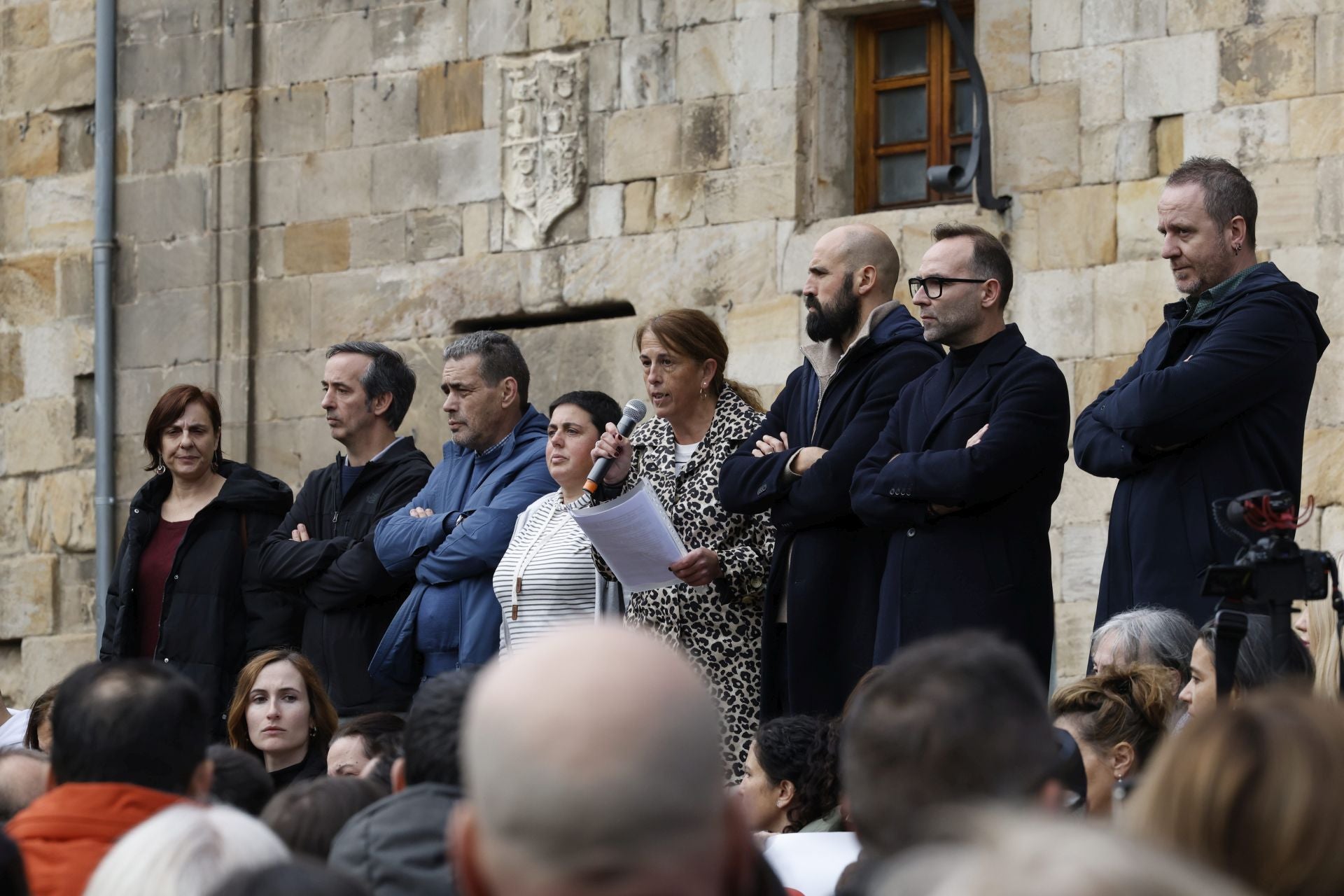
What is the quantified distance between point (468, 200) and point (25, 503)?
319cm

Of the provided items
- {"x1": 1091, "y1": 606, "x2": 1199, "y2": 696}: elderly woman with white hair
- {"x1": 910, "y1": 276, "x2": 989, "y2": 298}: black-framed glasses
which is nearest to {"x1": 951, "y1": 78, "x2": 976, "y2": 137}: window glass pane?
{"x1": 910, "y1": 276, "x2": 989, "y2": 298}: black-framed glasses

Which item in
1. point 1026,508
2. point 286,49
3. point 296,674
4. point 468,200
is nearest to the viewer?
point 1026,508

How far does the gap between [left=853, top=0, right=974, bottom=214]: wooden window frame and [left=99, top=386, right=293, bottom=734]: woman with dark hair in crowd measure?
3.11m

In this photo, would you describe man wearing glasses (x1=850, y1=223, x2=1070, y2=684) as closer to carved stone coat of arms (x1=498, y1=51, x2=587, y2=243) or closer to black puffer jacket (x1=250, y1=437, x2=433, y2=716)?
black puffer jacket (x1=250, y1=437, x2=433, y2=716)

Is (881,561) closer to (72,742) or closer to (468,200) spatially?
(72,742)

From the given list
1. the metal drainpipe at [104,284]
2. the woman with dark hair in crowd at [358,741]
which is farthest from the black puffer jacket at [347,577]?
the metal drainpipe at [104,284]

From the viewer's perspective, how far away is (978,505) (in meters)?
6.01

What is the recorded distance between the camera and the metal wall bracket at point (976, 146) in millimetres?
8844

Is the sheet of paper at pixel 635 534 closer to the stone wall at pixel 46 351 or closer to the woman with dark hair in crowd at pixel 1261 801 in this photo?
the woman with dark hair in crowd at pixel 1261 801

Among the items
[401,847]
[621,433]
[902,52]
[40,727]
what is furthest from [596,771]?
[902,52]

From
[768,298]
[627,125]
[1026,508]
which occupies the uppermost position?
[627,125]

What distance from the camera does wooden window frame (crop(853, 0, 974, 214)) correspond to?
9430mm

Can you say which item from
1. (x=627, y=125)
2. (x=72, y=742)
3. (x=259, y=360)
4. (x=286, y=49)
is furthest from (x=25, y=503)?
(x=72, y=742)

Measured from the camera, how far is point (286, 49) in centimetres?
1105
